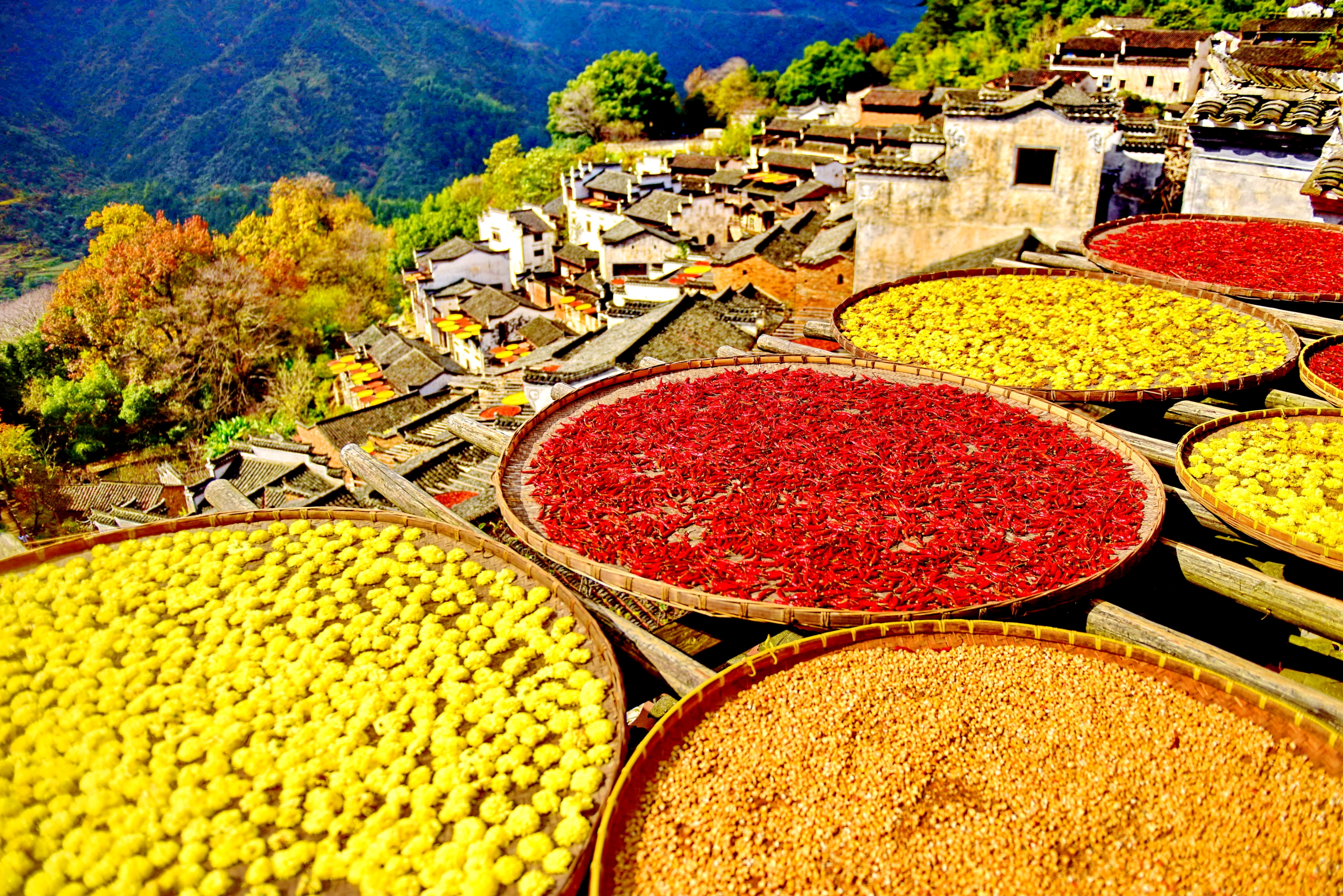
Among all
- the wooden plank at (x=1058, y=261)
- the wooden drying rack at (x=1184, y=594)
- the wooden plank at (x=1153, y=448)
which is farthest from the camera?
the wooden plank at (x=1058, y=261)

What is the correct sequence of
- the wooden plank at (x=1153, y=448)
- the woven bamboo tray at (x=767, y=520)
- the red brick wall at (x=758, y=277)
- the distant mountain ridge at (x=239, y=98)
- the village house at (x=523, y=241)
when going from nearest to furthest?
the woven bamboo tray at (x=767, y=520), the wooden plank at (x=1153, y=448), the red brick wall at (x=758, y=277), the village house at (x=523, y=241), the distant mountain ridge at (x=239, y=98)

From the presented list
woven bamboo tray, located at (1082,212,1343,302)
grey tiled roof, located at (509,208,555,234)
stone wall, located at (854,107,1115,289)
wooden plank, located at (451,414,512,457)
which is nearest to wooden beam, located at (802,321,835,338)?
woven bamboo tray, located at (1082,212,1343,302)

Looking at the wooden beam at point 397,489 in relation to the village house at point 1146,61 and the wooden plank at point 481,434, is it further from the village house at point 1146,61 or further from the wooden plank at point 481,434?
the village house at point 1146,61

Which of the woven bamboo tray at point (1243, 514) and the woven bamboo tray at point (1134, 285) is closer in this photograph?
the woven bamboo tray at point (1243, 514)

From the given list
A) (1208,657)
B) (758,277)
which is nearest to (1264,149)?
(1208,657)

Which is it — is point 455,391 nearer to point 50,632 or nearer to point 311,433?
point 311,433

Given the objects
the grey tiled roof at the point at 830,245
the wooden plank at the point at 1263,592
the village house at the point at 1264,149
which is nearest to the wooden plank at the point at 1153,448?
the wooden plank at the point at 1263,592

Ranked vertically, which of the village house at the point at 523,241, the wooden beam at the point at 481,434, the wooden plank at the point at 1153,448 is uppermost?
the wooden plank at the point at 1153,448

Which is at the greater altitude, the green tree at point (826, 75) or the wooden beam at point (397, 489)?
the green tree at point (826, 75)
